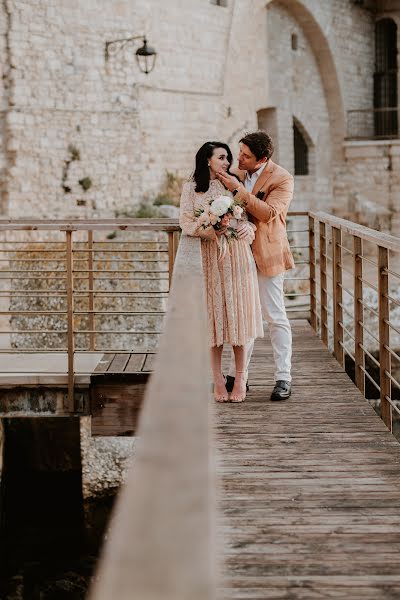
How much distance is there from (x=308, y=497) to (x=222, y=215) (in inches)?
70.6

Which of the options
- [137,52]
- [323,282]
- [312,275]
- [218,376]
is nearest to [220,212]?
[218,376]

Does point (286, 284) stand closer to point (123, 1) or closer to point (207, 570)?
point (123, 1)

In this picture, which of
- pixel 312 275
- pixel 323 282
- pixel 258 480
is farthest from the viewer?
pixel 312 275

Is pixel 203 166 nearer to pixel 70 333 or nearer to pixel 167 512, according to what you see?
pixel 70 333

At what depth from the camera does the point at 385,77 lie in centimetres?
2669

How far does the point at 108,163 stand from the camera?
17297mm

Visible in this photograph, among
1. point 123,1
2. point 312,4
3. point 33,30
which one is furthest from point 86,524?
point 312,4

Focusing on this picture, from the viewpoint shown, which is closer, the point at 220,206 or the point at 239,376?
the point at 220,206

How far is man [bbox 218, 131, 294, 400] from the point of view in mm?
5301

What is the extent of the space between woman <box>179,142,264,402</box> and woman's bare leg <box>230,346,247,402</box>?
0.36ft

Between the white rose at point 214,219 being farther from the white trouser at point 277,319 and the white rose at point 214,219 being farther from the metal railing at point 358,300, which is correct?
the metal railing at point 358,300

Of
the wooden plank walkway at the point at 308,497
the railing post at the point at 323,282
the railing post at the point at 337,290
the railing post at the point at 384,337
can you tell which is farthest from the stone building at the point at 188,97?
the railing post at the point at 384,337

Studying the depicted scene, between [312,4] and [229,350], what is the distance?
1803 centimetres

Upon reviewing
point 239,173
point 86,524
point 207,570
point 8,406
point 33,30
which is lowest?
point 86,524
